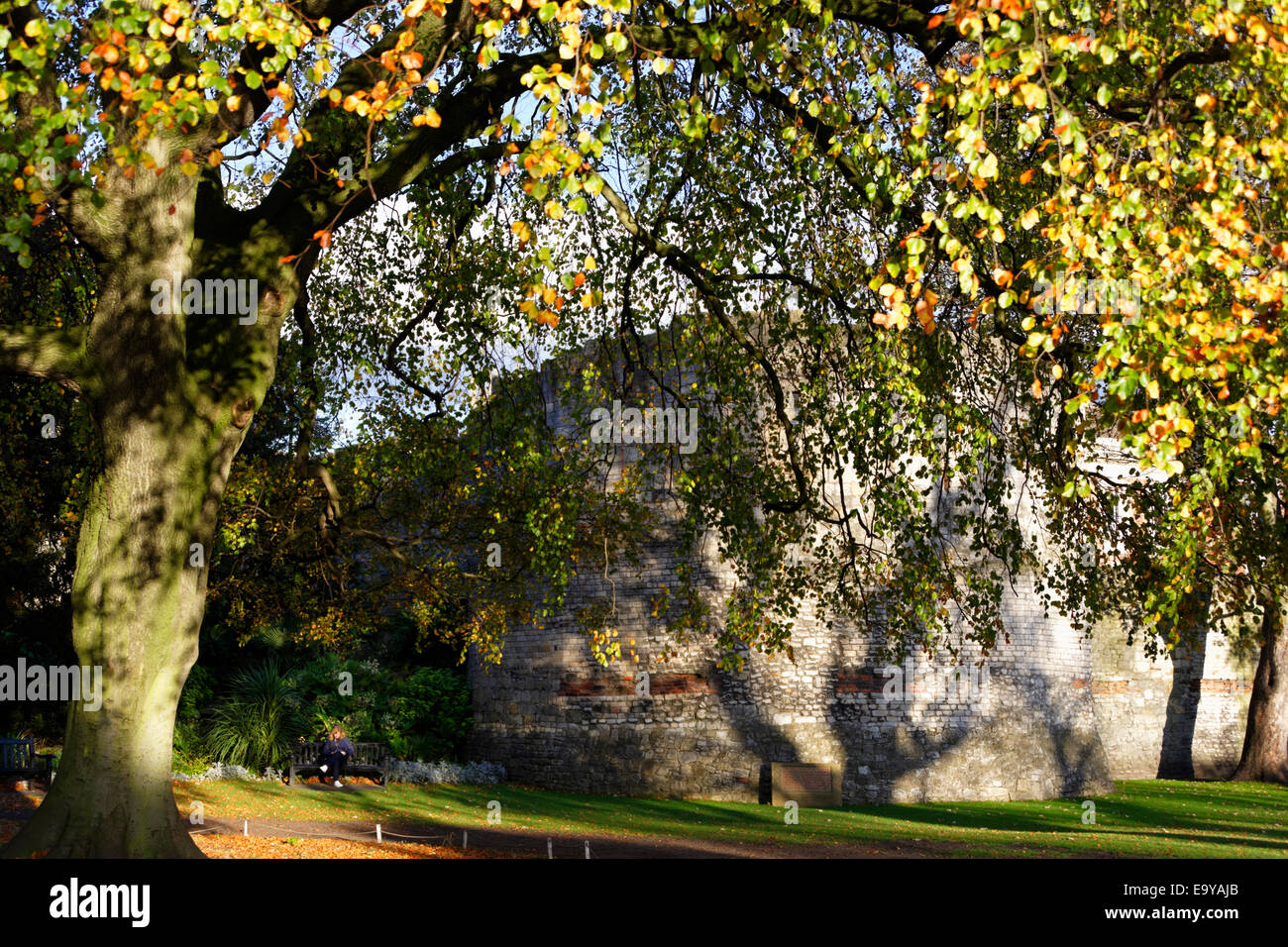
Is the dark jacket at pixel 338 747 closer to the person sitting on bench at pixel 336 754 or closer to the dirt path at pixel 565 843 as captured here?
the person sitting on bench at pixel 336 754

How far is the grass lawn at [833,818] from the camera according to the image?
13383 millimetres

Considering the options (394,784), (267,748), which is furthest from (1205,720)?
(267,748)

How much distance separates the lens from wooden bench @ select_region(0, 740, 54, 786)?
543 inches

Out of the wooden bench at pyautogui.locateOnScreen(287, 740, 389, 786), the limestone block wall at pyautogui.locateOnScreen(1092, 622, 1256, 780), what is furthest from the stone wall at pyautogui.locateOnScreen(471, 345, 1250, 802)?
the limestone block wall at pyautogui.locateOnScreen(1092, 622, 1256, 780)

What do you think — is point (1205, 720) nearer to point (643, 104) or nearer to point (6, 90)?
point (643, 104)

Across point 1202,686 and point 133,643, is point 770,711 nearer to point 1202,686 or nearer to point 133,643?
point 1202,686

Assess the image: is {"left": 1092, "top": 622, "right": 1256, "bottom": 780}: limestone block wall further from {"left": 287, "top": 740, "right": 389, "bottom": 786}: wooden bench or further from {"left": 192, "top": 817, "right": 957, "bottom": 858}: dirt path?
{"left": 287, "top": 740, "right": 389, "bottom": 786}: wooden bench

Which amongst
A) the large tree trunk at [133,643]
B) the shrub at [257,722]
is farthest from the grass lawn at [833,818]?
the large tree trunk at [133,643]

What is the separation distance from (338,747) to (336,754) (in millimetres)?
125

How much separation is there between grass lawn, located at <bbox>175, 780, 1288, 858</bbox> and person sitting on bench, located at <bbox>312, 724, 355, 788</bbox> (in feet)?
2.92

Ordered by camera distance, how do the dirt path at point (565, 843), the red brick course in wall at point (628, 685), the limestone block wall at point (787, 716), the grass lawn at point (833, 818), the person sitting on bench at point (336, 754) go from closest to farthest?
1. the dirt path at point (565, 843)
2. the grass lawn at point (833, 818)
3. the person sitting on bench at point (336, 754)
4. the limestone block wall at point (787, 716)
5. the red brick course in wall at point (628, 685)

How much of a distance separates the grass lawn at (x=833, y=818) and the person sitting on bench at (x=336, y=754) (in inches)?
35.0

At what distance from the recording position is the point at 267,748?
1797 centimetres

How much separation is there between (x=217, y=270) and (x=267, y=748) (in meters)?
12.4
